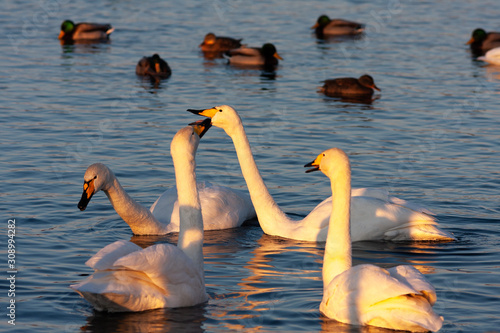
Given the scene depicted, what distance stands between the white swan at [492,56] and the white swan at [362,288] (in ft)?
52.7

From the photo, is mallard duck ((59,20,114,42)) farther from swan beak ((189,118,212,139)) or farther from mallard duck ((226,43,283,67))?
swan beak ((189,118,212,139))

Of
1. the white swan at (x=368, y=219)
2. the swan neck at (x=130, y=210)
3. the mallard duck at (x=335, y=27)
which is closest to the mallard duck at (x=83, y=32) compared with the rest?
the mallard duck at (x=335, y=27)

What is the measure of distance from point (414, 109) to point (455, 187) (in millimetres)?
5157

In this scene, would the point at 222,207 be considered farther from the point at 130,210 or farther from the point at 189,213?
the point at 189,213

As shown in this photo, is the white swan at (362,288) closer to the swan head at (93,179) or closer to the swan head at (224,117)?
the swan head at (224,117)

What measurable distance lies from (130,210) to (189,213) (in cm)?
212

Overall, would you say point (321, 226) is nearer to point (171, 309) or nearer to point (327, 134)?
point (171, 309)

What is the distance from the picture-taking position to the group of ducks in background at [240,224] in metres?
7.12

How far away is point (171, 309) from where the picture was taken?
26.0 ft

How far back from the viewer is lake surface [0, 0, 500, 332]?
8.31 metres

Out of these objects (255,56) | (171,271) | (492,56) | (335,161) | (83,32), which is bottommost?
(171,271)

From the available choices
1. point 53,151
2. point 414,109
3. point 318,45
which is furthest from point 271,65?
point 53,151

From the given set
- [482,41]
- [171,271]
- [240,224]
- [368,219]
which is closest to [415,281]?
[171,271]

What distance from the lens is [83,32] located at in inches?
997
